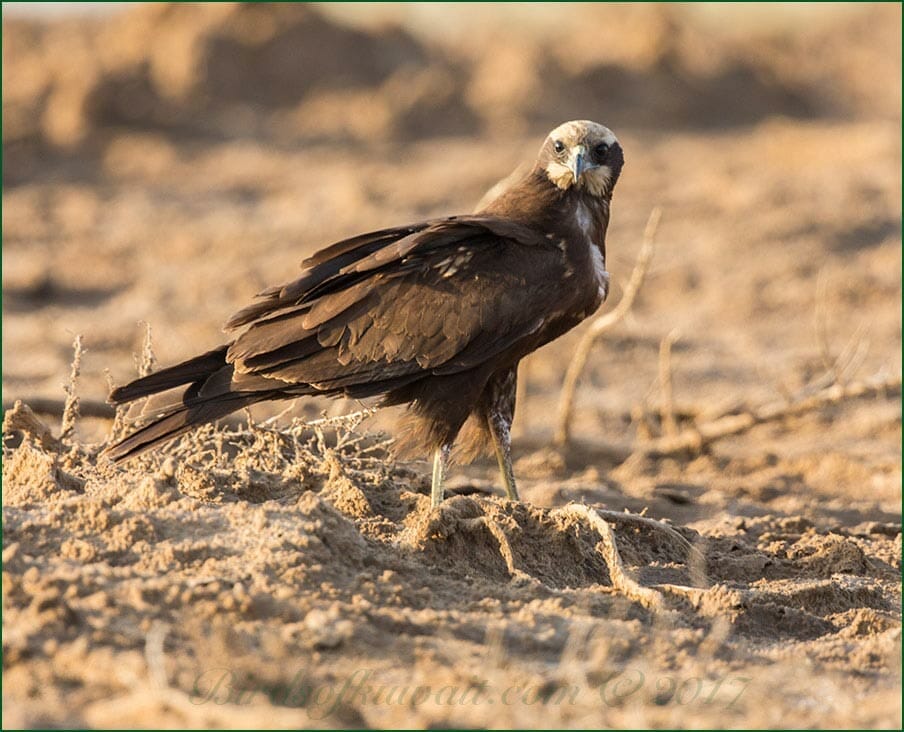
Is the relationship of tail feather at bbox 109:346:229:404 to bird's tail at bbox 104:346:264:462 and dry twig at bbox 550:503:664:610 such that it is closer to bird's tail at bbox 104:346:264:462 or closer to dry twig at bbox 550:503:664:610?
bird's tail at bbox 104:346:264:462

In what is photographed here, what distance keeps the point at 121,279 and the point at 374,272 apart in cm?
646

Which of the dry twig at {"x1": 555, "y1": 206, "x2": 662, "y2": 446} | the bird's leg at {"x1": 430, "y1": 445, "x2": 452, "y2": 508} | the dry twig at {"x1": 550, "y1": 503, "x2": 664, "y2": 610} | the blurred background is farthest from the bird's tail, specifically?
the blurred background

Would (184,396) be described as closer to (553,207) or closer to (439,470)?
(439,470)

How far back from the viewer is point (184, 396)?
5.14 metres

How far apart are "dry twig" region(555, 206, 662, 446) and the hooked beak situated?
1.25 meters

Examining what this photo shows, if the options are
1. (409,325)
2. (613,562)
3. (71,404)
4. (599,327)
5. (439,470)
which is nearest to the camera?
(613,562)

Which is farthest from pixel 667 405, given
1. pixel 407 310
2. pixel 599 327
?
pixel 407 310

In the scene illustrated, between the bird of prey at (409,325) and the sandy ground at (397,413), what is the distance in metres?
0.29

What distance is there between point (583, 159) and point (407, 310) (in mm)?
1069

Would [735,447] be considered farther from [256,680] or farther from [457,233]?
[256,680]

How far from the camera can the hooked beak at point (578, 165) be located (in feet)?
18.5

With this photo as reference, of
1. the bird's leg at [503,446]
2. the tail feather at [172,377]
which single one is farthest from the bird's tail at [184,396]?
the bird's leg at [503,446]

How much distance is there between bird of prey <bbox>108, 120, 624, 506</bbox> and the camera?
518 centimetres

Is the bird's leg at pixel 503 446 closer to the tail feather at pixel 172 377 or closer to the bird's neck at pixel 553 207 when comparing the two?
the bird's neck at pixel 553 207
